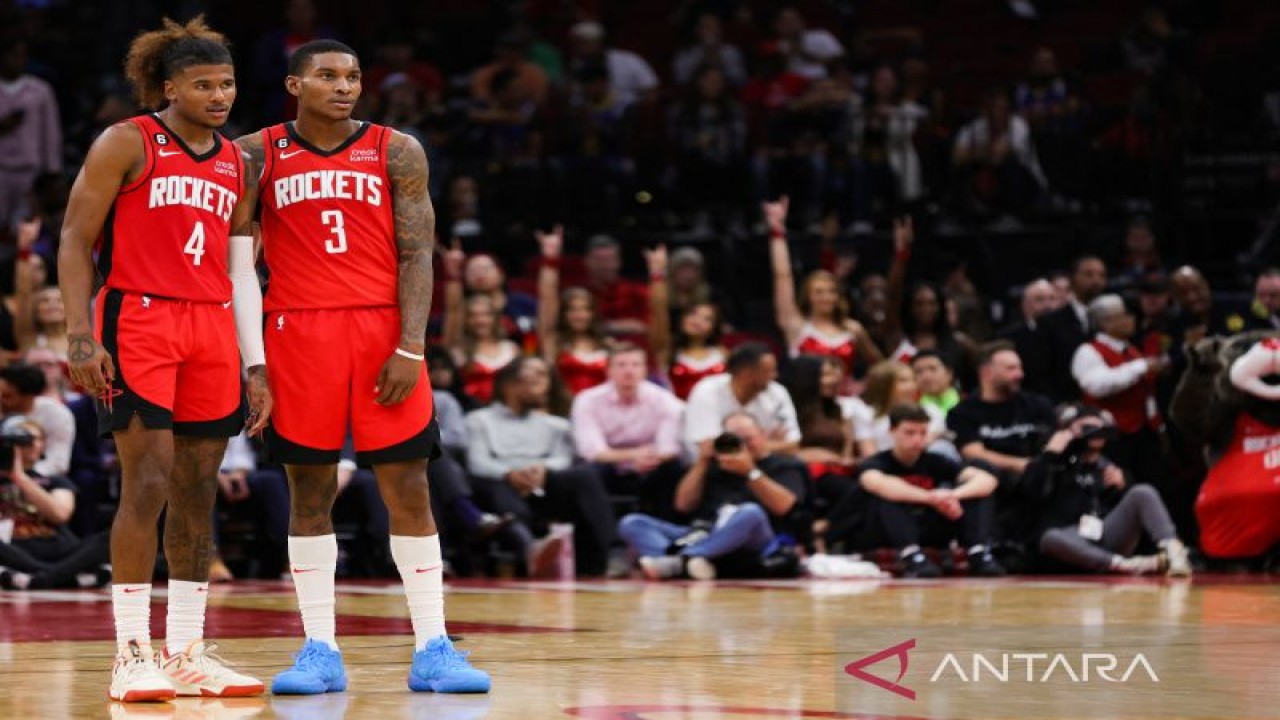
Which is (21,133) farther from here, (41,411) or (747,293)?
(747,293)

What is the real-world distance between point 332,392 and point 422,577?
1.83 ft

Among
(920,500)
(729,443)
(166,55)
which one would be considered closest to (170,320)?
(166,55)

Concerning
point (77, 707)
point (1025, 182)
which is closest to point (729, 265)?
point (1025, 182)

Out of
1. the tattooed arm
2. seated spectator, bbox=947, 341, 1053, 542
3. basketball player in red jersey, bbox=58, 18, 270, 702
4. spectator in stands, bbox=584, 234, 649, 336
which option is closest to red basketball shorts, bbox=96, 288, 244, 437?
basketball player in red jersey, bbox=58, 18, 270, 702

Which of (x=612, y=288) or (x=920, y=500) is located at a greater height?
(x=612, y=288)

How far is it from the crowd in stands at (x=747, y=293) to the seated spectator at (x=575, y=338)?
3cm

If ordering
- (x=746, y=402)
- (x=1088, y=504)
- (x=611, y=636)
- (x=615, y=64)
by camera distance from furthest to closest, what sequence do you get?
1. (x=615, y=64)
2. (x=746, y=402)
3. (x=1088, y=504)
4. (x=611, y=636)

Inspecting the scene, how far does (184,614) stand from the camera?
5.61 metres

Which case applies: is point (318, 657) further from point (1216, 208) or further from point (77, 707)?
point (1216, 208)

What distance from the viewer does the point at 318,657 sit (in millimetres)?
5469

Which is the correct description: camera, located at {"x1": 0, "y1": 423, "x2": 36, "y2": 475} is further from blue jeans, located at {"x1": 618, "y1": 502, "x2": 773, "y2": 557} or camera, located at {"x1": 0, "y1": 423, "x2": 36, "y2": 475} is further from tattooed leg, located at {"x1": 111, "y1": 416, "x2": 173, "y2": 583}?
tattooed leg, located at {"x1": 111, "y1": 416, "x2": 173, "y2": 583}

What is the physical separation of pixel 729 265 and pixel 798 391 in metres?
2.33

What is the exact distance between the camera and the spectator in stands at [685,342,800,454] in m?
11.5

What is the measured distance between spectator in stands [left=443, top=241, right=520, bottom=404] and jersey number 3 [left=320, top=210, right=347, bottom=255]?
6588 mm
